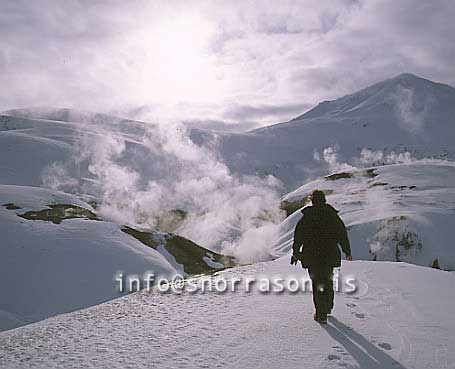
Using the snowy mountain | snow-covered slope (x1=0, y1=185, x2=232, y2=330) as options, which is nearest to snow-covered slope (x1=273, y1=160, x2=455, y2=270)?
the snowy mountain

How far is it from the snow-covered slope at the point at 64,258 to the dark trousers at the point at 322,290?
13662 millimetres

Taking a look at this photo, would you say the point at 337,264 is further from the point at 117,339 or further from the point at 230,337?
the point at 117,339

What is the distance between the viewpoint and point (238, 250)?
127ft

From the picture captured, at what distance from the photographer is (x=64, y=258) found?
70.7ft

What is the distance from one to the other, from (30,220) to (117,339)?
71.3 feet

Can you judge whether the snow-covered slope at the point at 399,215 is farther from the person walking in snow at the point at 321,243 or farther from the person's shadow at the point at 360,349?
the person's shadow at the point at 360,349

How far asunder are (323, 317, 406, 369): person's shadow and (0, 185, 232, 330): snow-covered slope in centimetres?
1416

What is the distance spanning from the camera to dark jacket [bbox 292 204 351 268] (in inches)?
273

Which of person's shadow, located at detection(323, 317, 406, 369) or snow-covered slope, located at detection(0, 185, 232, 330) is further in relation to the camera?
snow-covered slope, located at detection(0, 185, 232, 330)

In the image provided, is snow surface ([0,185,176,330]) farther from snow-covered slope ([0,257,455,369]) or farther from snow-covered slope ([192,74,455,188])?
snow-covered slope ([192,74,455,188])

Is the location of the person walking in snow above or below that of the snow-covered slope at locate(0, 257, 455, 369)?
above

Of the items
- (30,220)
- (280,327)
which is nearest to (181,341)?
(280,327)

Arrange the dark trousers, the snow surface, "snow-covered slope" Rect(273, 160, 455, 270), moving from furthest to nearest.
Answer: "snow-covered slope" Rect(273, 160, 455, 270), the snow surface, the dark trousers

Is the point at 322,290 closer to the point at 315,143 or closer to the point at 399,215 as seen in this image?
the point at 399,215
